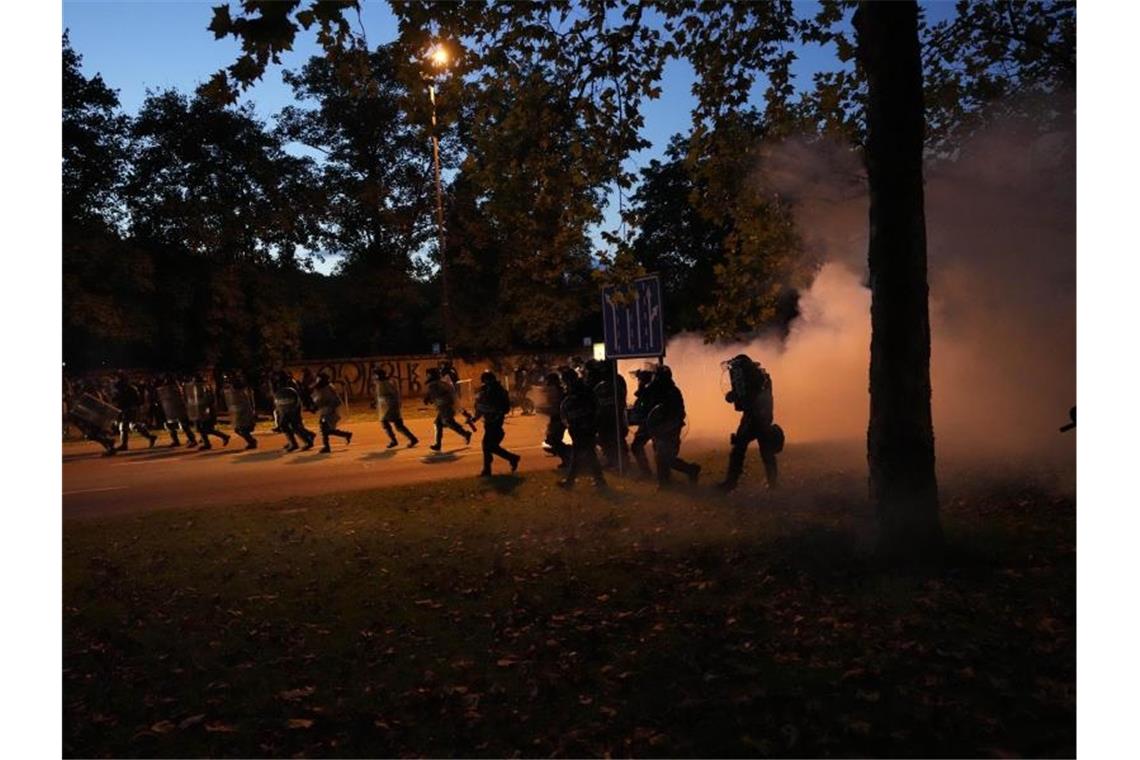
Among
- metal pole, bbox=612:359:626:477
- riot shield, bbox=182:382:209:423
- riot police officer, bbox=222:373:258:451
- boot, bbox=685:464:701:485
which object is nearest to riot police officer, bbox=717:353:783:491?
boot, bbox=685:464:701:485

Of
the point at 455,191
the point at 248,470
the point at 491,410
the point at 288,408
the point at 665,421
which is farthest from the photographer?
the point at 455,191

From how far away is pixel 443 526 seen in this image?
977cm

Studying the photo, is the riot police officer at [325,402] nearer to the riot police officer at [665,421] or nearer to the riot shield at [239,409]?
the riot shield at [239,409]

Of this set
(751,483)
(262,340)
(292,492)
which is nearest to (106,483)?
(292,492)

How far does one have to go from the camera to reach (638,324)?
1152 cm

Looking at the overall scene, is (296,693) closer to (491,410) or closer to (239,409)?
(491,410)

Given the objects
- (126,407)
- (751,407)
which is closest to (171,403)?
(126,407)

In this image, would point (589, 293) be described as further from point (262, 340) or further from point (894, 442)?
point (894, 442)

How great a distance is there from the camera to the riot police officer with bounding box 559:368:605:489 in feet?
38.2

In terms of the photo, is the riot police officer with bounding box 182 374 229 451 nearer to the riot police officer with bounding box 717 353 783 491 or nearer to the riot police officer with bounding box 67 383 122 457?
the riot police officer with bounding box 67 383 122 457

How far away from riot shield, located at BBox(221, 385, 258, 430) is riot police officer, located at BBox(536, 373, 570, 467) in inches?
332

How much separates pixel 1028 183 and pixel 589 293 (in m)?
23.3

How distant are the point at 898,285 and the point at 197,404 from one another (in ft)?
55.0

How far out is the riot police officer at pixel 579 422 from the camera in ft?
38.2
